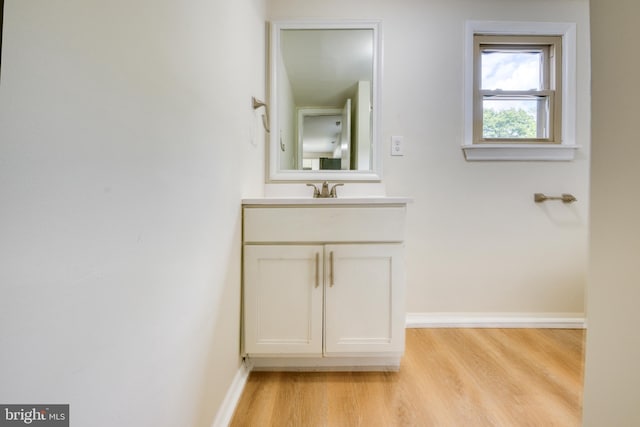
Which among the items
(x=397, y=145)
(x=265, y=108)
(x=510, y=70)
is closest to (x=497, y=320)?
(x=397, y=145)

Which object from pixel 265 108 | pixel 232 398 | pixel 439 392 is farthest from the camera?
pixel 265 108

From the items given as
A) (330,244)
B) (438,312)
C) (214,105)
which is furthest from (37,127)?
(438,312)

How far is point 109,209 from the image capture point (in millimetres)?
438

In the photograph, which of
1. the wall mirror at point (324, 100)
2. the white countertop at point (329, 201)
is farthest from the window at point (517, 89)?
the white countertop at point (329, 201)

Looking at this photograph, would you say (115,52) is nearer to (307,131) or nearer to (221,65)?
(221,65)

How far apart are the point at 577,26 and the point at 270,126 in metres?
2.07

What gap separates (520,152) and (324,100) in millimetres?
1300

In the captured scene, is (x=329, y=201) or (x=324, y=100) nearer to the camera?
(x=329, y=201)

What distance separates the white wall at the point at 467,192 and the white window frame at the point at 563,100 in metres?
0.04

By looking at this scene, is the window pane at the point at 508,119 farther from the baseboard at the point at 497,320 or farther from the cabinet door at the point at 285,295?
the cabinet door at the point at 285,295

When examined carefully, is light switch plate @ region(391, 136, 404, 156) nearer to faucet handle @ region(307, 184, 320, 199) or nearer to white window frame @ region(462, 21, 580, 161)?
white window frame @ region(462, 21, 580, 161)

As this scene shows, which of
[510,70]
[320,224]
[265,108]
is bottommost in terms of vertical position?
[320,224]

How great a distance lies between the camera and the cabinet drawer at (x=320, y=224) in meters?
1.20

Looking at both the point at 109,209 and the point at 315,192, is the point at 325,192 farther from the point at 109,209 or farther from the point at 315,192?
the point at 109,209
